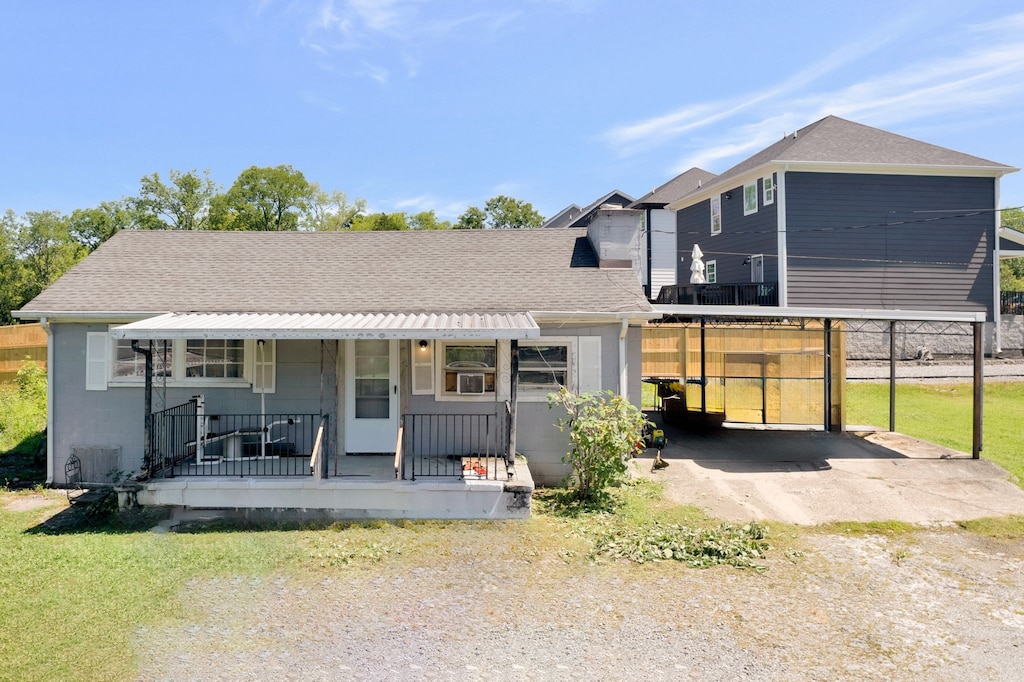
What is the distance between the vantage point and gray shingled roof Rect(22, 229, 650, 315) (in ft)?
30.0

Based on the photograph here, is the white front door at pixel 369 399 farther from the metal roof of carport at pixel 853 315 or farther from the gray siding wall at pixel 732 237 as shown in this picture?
the gray siding wall at pixel 732 237

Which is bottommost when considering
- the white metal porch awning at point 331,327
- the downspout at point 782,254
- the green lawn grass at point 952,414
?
the green lawn grass at point 952,414

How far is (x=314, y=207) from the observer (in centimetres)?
4450

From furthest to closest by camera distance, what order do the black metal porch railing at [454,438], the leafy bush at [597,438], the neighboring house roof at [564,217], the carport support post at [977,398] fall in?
the neighboring house roof at [564,217] < the carport support post at [977,398] < the black metal porch railing at [454,438] < the leafy bush at [597,438]

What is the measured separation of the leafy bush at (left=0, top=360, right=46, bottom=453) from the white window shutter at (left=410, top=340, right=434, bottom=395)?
8180mm

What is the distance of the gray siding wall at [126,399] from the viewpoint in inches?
352

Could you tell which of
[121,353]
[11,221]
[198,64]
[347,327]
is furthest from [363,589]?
[11,221]

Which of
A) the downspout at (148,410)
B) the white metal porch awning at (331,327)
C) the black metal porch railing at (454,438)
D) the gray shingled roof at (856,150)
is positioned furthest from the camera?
the gray shingled roof at (856,150)

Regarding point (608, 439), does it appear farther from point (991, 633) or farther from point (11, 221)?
point (11, 221)

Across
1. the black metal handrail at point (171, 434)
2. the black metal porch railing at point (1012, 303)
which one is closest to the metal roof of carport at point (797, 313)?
the black metal handrail at point (171, 434)

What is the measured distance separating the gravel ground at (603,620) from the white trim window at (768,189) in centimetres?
1649

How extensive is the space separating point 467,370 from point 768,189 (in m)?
16.5

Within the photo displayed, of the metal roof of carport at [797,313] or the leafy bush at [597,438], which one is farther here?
the metal roof of carport at [797,313]

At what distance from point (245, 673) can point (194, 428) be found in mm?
5738
